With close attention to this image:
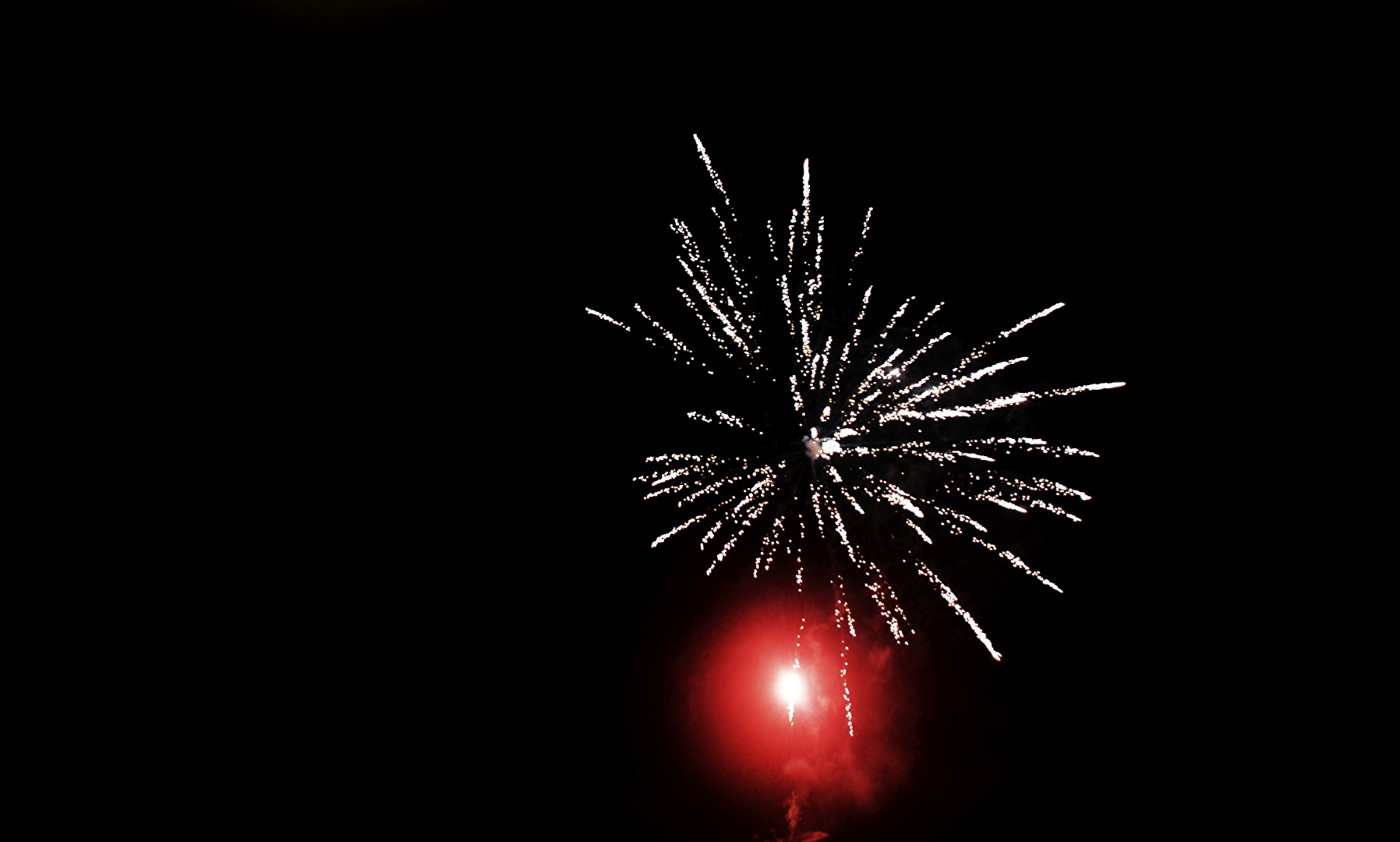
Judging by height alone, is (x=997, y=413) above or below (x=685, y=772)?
above

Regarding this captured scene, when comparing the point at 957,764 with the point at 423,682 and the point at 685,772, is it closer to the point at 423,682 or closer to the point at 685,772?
the point at 685,772

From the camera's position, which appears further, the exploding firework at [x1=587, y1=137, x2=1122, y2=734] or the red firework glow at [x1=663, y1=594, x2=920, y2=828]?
the red firework glow at [x1=663, y1=594, x2=920, y2=828]

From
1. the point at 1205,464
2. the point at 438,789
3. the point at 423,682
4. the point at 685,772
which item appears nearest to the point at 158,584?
the point at 423,682

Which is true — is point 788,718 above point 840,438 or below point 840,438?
below

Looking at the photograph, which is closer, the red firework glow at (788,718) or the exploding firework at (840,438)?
the exploding firework at (840,438)

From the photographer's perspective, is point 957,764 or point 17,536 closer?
point 17,536

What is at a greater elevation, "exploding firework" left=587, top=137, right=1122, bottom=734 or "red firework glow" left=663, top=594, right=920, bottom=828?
"exploding firework" left=587, top=137, right=1122, bottom=734

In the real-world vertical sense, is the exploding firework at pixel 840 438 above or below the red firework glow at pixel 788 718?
above

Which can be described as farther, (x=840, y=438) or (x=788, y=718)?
(x=788, y=718)
